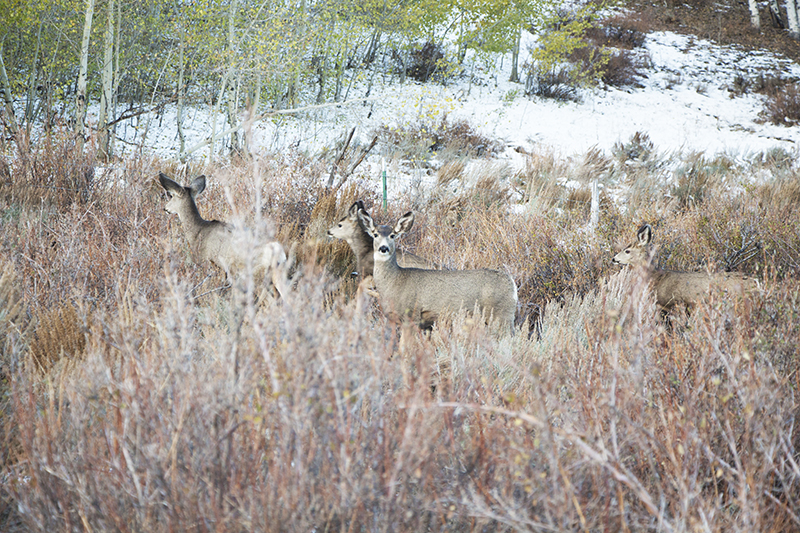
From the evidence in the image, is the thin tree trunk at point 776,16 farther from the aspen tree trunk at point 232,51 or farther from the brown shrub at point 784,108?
the aspen tree trunk at point 232,51

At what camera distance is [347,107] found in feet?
62.4

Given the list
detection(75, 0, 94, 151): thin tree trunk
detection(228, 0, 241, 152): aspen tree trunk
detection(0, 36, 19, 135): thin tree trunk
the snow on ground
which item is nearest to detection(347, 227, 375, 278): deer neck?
detection(0, 36, 19, 135): thin tree trunk

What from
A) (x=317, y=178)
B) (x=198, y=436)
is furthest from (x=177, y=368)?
(x=317, y=178)

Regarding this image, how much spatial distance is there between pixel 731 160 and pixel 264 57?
1293 centimetres

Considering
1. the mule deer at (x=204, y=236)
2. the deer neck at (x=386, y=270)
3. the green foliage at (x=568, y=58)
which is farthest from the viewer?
the green foliage at (x=568, y=58)

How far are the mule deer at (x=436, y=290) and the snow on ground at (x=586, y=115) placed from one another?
1082cm

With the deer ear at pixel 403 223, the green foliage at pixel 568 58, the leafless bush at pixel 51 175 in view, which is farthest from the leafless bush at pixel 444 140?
the deer ear at pixel 403 223

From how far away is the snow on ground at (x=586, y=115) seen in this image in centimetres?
1695

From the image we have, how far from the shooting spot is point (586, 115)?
20750 millimetres

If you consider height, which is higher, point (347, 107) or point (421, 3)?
point (421, 3)

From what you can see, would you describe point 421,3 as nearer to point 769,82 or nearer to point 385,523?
point 769,82

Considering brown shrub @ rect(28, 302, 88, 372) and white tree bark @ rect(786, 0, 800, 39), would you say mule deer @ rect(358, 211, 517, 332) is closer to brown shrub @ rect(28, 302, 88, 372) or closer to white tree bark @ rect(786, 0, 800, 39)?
brown shrub @ rect(28, 302, 88, 372)

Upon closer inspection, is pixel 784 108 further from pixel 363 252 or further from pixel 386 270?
pixel 386 270

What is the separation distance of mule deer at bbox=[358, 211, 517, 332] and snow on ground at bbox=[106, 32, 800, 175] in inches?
426
